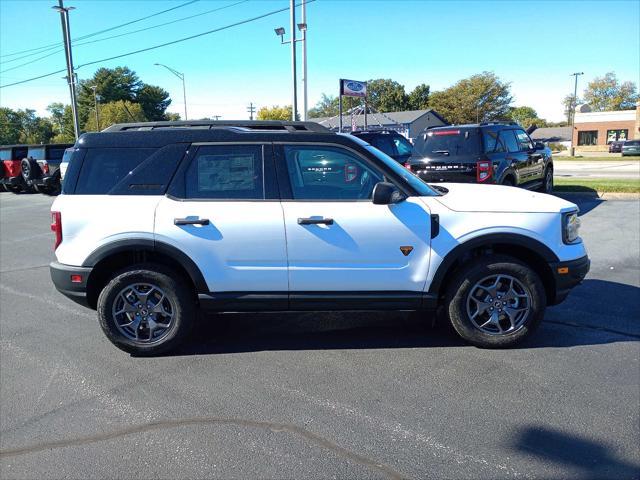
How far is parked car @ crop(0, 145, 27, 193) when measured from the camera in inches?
840

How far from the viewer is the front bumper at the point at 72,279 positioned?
14.0 feet

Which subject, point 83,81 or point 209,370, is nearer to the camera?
point 209,370

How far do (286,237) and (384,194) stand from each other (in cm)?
86

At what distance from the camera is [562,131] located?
87.2 meters

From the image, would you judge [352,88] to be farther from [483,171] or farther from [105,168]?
[105,168]

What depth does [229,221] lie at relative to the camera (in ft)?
13.4

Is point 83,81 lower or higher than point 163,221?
higher

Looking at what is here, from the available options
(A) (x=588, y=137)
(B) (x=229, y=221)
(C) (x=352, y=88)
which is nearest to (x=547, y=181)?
(B) (x=229, y=221)

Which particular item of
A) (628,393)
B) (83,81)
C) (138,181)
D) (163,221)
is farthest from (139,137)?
(83,81)

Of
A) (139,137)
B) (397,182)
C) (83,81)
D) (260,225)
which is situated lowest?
(260,225)

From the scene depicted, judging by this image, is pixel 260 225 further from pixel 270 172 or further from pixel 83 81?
pixel 83 81

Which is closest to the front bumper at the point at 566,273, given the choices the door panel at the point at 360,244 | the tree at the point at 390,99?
the door panel at the point at 360,244

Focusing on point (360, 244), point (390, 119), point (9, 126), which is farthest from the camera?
point (9, 126)

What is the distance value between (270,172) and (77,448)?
94.7 inches
